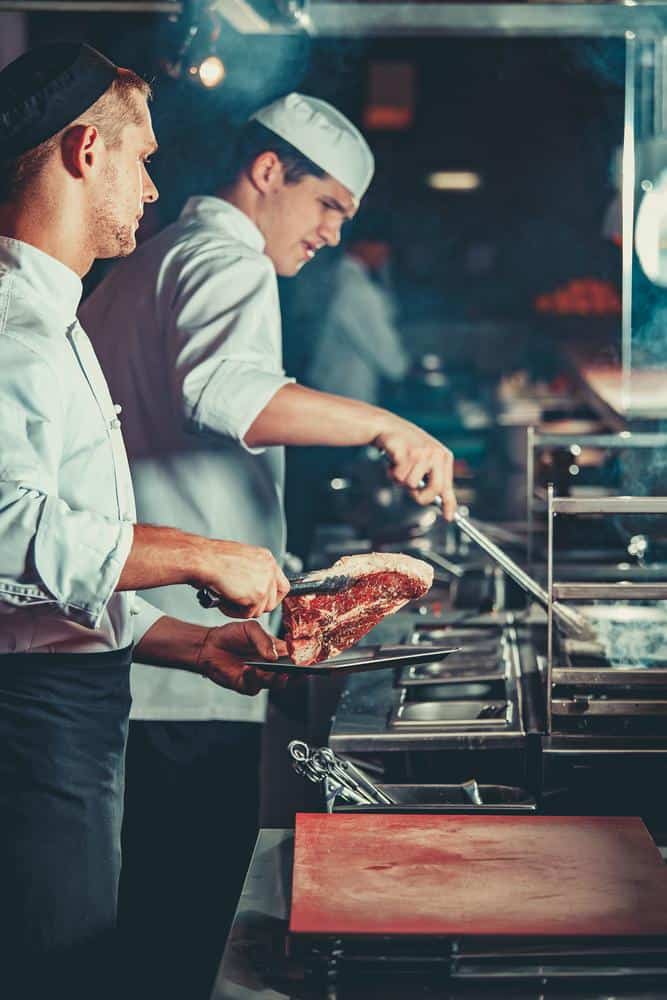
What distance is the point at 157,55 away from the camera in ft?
12.2

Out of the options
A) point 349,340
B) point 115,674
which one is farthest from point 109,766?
point 349,340

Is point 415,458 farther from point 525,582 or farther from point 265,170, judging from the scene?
point 265,170

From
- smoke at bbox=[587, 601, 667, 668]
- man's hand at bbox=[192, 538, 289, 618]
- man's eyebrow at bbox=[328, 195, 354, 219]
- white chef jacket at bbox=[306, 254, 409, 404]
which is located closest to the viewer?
man's hand at bbox=[192, 538, 289, 618]

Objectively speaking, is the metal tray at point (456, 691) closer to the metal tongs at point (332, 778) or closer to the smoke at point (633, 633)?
the smoke at point (633, 633)

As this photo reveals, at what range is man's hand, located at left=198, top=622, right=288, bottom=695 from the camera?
1960 millimetres

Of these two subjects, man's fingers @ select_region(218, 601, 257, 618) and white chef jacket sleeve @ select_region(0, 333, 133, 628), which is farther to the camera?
man's fingers @ select_region(218, 601, 257, 618)

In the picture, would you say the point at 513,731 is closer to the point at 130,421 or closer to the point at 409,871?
the point at 409,871

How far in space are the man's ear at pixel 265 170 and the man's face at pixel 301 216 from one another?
0.04 feet

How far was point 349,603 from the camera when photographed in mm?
2012

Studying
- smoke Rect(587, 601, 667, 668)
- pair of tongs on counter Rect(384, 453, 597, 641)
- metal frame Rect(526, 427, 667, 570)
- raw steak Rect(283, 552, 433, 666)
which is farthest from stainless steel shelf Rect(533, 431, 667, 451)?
raw steak Rect(283, 552, 433, 666)

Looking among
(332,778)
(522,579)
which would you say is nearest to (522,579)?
(522,579)

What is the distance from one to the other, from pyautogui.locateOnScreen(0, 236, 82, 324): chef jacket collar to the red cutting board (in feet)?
2.59

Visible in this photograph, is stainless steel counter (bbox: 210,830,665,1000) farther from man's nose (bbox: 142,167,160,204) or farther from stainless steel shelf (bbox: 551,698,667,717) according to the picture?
man's nose (bbox: 142,167,160,204)

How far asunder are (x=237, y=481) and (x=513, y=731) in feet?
3.02
